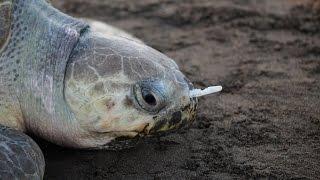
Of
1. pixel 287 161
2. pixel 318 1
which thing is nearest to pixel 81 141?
pixel 287 161

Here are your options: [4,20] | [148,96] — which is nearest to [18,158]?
[148,96]

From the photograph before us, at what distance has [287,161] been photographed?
2.07m

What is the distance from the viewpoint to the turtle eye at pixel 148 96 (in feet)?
6.41

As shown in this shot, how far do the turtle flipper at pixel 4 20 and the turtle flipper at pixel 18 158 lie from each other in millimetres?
404

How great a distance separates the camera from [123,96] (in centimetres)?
195

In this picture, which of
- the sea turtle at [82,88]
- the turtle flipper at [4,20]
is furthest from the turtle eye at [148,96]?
the turtle flipper at [4,20]

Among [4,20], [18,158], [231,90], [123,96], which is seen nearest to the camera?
[18,158]

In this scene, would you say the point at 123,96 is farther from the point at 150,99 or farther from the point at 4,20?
the point at 4,20

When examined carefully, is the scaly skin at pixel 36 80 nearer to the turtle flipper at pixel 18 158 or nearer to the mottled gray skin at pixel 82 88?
the mottled gray skin at pixel 82 88

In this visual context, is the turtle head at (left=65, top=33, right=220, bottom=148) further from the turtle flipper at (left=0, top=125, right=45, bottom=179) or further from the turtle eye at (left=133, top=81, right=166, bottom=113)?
the turtle flipper at (left=0, top=125, right=45, bottom=179)

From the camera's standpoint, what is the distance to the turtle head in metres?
1.95

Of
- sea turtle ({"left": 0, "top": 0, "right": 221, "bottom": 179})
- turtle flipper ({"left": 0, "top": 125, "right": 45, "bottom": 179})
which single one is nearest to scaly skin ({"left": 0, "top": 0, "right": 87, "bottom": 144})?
sea turtle ({"left": 0, "top": 0, "right": 221, "bottom": 179})

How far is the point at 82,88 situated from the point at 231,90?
1104 mm

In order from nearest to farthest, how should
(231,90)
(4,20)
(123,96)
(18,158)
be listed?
(18,158) → (123,96) → (4,20) → (231,90)
